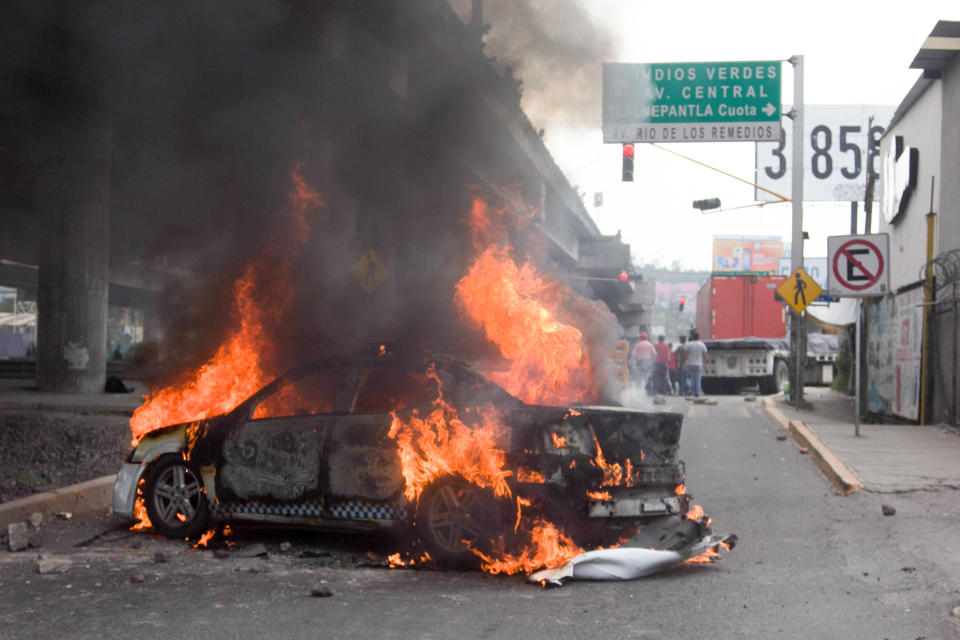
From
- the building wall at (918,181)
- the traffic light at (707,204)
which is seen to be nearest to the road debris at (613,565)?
the building wall at (918,181)

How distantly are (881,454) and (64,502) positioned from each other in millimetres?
8982

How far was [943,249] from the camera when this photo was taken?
15344mm

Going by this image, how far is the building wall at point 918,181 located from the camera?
16.1m

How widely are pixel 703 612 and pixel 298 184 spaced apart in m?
10.3

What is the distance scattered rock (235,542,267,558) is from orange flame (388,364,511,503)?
43.3 inches

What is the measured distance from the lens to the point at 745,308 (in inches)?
1314

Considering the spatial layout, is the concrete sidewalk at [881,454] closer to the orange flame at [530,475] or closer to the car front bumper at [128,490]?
the orange flame at [530,475]

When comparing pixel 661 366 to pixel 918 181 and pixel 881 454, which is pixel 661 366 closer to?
pixel 918 181

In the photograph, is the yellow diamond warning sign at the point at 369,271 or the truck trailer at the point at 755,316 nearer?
the yellow diamond warning sign at the point at 369,271

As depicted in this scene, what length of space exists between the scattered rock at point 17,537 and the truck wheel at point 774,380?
24.2 m

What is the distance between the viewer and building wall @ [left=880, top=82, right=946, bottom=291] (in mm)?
16094

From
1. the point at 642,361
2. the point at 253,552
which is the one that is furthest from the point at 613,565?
the point at 642,361

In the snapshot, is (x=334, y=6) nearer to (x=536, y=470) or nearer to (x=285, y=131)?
(x=285, y=131)

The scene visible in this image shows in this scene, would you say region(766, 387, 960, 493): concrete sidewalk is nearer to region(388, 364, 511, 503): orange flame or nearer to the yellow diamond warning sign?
region(388, 364, 511, 503): orange flame
